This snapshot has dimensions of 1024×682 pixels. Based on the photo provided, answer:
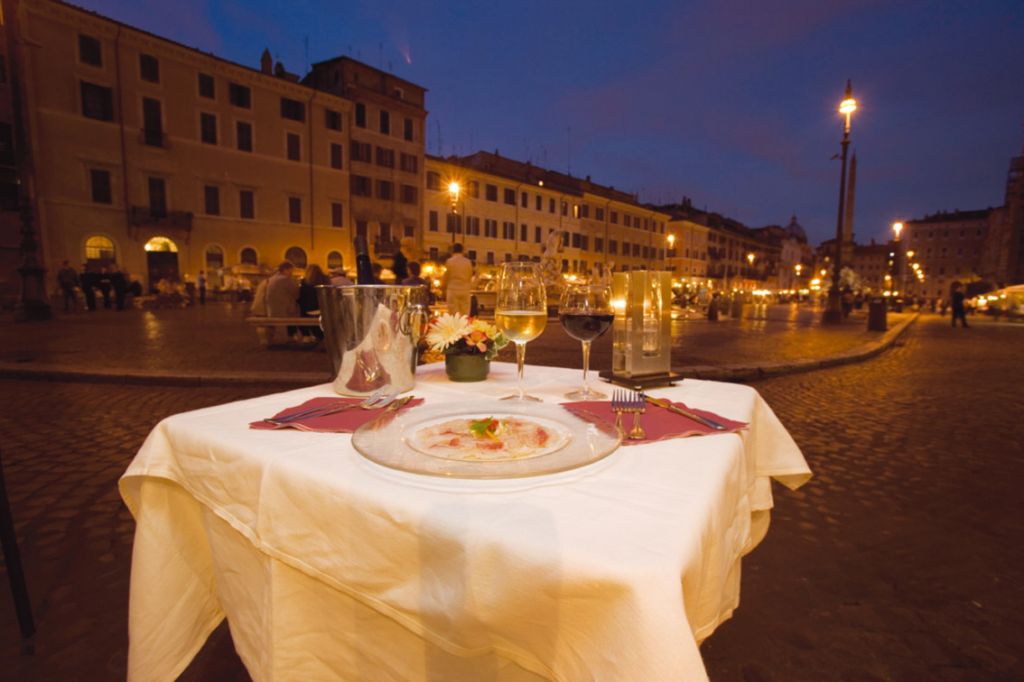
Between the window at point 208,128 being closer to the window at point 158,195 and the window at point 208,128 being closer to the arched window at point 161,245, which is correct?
the window at point 158,195

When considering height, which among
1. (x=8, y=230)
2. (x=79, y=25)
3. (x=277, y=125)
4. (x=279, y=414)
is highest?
(x=79, y=25)

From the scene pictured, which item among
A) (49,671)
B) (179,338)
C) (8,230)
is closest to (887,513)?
(49,671)

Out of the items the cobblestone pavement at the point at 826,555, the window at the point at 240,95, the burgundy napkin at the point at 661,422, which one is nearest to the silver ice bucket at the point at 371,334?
the burgundy napkin at the point at 661,422

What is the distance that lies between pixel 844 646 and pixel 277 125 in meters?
36.2

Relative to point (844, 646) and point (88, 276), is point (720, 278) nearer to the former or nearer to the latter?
Result: point (88, 276)

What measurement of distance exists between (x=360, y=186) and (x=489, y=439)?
3751 centimetres

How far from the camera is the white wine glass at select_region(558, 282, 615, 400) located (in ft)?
5.02

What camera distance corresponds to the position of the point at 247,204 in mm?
30391

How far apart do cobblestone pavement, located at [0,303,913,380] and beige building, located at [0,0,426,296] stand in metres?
13.4

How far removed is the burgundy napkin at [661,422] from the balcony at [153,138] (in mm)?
33206

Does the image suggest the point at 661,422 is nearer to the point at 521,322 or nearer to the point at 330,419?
the point at 521,322

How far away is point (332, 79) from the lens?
35969 millimetres

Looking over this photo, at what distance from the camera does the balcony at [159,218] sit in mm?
26125

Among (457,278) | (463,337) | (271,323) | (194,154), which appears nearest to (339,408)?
(463,337)
